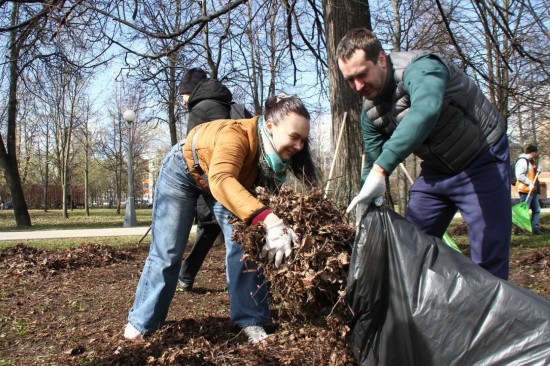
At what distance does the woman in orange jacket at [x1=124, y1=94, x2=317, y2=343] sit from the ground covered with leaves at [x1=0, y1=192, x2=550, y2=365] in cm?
10

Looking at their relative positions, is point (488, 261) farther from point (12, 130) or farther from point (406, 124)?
point (12, 130)

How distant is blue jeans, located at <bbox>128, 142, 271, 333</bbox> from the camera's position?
2832 mm

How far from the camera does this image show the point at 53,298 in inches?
168

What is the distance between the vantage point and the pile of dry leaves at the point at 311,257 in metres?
2.06

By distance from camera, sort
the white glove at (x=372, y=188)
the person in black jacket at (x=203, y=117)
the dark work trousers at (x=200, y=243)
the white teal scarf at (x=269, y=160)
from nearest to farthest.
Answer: the white glove at (x=372, y=188)
the white teal scarf at (x=269, y=160)
the dark work trousers at (x=200, y=243)
the person in black jacket at (x=203, y=117)

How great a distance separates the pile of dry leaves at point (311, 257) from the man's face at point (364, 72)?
581 millimetres

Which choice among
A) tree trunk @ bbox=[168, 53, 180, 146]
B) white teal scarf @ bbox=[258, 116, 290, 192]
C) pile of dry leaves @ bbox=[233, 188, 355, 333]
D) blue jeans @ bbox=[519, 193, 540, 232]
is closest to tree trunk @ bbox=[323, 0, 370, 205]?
white teal scarf @ bbox=[258, 116, 290, 192]

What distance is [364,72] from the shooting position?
234 centimetres

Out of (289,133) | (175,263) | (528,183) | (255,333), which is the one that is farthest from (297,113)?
(528,183)

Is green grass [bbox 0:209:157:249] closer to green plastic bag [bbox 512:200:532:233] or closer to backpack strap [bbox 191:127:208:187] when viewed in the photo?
backpack strap [bbox 191:127:208:187]

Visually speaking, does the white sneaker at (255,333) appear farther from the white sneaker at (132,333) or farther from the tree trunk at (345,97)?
the tree trunk at (345,97)

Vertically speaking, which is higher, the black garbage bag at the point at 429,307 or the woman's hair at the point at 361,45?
the woman's hair at the point at 361,45

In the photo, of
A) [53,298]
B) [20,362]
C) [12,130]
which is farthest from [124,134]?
[20,362]

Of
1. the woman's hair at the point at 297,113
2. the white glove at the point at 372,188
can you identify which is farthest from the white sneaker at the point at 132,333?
the white glove at the point at 372,188
